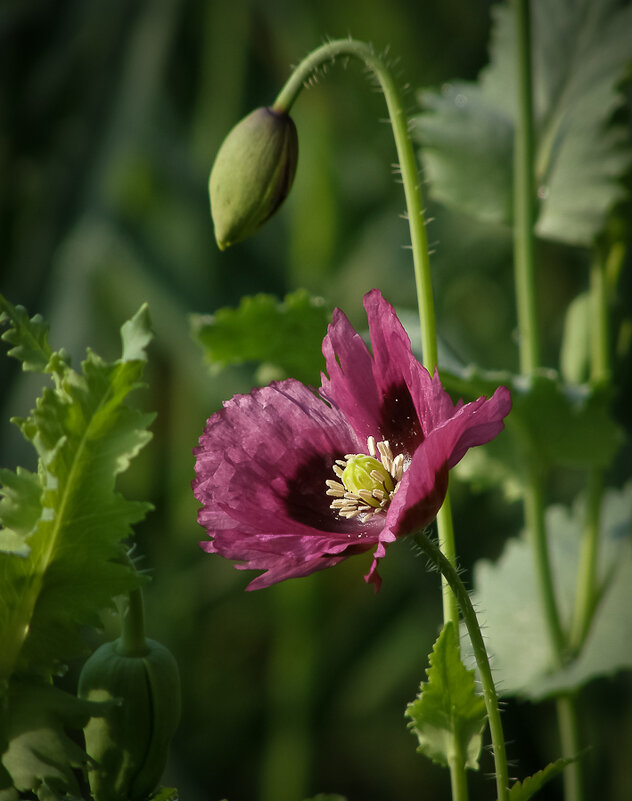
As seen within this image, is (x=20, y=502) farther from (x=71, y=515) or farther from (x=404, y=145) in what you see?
(x=404, y=145)

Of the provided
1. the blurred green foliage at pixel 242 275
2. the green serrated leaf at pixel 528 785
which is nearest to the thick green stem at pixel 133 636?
the green serrated leaf at pixel 528 785

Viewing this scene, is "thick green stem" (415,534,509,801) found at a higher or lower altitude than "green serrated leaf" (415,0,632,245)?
lower

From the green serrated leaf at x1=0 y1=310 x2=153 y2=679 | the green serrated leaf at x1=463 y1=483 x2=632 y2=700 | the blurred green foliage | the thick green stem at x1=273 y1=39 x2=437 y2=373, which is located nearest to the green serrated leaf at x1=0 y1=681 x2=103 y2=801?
the green serrated leaf at x1=0 y1=310 x2=153 y2=679

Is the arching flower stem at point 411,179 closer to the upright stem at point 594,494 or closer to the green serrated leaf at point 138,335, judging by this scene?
the green serrated leaf at point 138,335

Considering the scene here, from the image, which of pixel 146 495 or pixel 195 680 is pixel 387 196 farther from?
pixel 195 680

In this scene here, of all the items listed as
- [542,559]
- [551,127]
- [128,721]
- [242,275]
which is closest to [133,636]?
[128,721]

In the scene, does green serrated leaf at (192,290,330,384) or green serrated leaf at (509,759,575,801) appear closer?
green serrated leaf at (509,759,575,801)

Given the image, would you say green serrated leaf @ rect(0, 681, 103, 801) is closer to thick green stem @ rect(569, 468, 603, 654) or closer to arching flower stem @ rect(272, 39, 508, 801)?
arching flower stem @ rect(272, 39, 508, 801)
